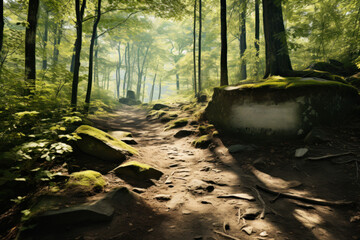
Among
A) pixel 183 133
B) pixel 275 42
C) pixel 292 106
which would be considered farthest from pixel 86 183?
pixel 275 42

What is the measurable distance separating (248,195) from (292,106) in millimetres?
3354

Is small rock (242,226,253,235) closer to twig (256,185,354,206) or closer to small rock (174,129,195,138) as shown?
twig (256,185,354,206)

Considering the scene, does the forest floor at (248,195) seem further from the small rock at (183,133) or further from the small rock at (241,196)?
the small rock at (183,133)

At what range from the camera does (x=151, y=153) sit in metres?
5.83

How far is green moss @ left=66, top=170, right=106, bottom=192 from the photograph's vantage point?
288 cm

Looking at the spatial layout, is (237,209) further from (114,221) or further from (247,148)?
(247,148)

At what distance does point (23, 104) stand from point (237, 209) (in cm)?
573

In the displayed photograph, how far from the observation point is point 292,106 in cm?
511

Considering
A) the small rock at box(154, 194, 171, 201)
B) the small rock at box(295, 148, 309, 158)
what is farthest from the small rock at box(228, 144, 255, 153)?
the small rock at box(154, 194, 171, 201)

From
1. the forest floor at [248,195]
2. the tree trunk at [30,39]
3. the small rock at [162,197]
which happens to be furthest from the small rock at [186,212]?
the tree trunk at [30,39]

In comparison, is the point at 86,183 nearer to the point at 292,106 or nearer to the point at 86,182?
the point at 86,182

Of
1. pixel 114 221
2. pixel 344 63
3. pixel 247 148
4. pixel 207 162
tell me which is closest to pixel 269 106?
pixel 247 148

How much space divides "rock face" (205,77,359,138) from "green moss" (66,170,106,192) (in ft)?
15.9

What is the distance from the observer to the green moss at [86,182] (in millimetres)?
Answer: 2877
